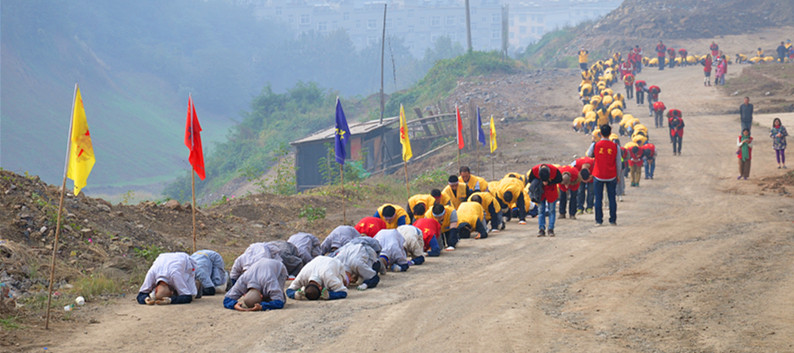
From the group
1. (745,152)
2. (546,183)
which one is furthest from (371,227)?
(745,152)

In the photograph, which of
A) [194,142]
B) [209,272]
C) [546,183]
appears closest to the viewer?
[209,272]

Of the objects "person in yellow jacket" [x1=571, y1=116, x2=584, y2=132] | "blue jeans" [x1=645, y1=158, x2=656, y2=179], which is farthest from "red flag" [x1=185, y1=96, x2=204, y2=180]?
"person in yellow jacket" [x1=571, y1=116, x2=584, y2=132]

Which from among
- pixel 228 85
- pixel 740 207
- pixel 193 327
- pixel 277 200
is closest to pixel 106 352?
pixel 193 327

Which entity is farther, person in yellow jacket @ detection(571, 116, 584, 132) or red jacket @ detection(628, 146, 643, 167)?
person in yellow jacket @ detection(571, 116, 584, 132)

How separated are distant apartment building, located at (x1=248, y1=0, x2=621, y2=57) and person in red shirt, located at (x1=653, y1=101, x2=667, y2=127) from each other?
9620cm

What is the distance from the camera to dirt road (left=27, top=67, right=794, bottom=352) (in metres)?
8.27

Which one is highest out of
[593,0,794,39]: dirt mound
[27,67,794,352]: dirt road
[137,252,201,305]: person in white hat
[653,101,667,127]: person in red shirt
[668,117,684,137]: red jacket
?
[593,0,794,39]: dirt mound

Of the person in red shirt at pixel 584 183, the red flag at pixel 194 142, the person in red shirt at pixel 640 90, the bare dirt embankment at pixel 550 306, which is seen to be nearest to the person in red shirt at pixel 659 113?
the person in red shirt at pixel 640 90

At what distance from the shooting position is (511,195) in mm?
17406

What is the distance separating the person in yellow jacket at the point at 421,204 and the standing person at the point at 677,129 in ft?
51.3

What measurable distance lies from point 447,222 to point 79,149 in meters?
7.31

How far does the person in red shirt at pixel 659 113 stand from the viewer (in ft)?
115

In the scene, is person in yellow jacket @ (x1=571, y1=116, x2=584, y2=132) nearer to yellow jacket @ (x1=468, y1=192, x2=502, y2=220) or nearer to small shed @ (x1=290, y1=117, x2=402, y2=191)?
small shed @ (x1=290, y1=117, x2=402, y2=191)

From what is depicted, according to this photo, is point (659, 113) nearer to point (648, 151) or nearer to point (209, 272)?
point (648, 151)
